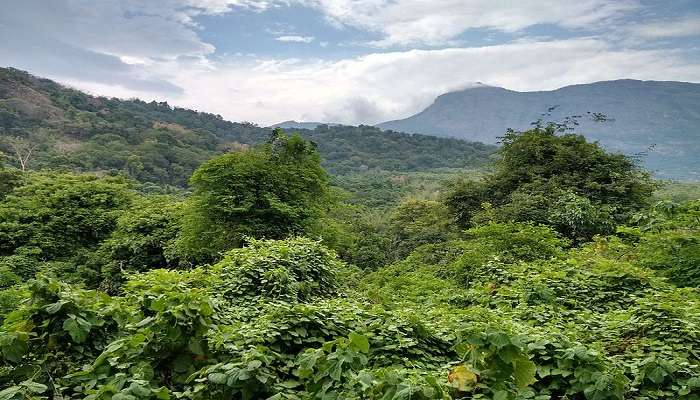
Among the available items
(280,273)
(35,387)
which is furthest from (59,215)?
(35,387)

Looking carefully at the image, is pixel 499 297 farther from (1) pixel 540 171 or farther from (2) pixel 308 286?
(1) pixel 540 171

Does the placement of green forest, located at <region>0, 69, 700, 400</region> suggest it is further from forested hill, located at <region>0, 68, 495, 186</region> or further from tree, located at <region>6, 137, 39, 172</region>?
tree, located at <region>6, 137, 39, 172</region>

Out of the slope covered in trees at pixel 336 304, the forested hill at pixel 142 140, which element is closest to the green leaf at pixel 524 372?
the slope covered in trees at pixel 336 304

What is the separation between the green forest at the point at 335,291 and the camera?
9.55 ft

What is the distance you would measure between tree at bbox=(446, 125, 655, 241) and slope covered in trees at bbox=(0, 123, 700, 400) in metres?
0.08

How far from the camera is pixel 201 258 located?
13.9 meters

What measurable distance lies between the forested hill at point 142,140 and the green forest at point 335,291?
2553 cm

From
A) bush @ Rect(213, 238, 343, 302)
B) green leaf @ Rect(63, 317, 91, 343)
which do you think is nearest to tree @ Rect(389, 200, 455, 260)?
A: bush @ Rect(213, 238, 343, 302)

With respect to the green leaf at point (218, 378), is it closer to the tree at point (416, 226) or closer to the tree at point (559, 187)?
the tree at point (559, 187)

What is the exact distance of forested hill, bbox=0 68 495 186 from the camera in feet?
184

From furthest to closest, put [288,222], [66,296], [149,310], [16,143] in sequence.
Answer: [16,143] → [288,222] → [149,310] → [66,296]

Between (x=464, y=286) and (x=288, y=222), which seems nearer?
(x=464, y=286)

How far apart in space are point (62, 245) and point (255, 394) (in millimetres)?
20006

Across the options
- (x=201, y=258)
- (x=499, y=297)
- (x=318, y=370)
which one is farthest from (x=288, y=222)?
(x=318, y=370)
